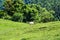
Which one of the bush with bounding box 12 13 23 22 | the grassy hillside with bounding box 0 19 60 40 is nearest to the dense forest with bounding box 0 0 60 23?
the bush with bounding box 12 13 23 22

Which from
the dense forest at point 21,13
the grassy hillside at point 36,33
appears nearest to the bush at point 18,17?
the dense forest at point 21,13

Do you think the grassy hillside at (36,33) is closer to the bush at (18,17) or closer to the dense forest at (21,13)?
the bush at (18,17)

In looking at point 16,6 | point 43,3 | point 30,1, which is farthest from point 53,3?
point 16,6

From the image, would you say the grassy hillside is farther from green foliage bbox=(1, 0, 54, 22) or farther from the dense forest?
green foliage bbox=(1, 0, 54, 22)

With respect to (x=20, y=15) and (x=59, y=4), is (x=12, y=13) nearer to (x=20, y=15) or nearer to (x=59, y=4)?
(x=20, y=15)

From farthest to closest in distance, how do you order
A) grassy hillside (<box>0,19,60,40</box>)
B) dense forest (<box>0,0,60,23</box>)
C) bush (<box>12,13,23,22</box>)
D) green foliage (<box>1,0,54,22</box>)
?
dense forest (<box>0,0,60,23</box>) < green foliage (<box>1,0,54,22</box>) < bush (<box>12,13,23,22</box>) < grassy hillside (<box>0,19,60,40</box>)

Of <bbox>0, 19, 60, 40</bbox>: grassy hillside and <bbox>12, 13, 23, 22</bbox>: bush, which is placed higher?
<bbox>0, 19, 60, 40</bbox>: grassy hillside

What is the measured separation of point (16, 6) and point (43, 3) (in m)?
102

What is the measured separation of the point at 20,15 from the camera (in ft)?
257

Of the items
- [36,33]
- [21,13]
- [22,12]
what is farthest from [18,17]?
[36,33]

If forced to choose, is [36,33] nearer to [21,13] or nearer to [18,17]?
[18,17]

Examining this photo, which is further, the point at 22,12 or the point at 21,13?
the point at 22,12

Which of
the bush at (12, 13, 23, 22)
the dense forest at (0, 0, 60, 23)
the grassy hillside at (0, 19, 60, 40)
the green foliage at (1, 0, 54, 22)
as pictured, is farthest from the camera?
the dense forest at (0, 0, 60, 23)

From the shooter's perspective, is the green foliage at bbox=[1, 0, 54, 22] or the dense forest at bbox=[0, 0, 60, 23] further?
the dense forest at bbox=[0, 0, 60, 23]
